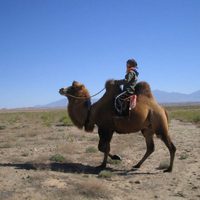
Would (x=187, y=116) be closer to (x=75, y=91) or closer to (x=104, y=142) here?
(x=75, y=91)

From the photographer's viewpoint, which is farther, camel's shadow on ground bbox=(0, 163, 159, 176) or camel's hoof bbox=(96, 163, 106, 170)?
camel's hoof bbox=(96, 163, 106, 170)

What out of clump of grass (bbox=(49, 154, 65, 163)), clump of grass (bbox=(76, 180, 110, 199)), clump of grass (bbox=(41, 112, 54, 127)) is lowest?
clump of grass (bbox=(76, 180, 110, 199))

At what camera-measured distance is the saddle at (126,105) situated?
10.8 meters

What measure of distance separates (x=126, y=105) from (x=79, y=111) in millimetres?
1517

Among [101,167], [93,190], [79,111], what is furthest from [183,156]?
[93,190]

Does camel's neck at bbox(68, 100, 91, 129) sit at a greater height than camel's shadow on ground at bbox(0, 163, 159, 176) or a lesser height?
greater

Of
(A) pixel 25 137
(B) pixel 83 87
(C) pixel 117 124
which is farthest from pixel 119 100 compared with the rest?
(A) pixel 25 137

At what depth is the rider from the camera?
430 inches

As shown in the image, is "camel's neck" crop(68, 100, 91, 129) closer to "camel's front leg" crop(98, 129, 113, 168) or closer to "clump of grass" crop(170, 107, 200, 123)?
"camel's front leg" crop(98, 129, 113, 168)

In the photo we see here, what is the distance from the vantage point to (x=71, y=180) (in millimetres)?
9328

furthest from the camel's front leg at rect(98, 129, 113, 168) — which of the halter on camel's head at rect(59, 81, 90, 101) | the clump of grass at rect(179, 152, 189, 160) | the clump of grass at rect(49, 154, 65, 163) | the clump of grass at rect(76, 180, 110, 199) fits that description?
the clump of grass at rect(179, 152, 189, 160)

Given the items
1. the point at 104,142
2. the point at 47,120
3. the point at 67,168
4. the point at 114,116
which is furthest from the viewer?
the point at 47,120

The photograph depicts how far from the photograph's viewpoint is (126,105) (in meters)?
10.7

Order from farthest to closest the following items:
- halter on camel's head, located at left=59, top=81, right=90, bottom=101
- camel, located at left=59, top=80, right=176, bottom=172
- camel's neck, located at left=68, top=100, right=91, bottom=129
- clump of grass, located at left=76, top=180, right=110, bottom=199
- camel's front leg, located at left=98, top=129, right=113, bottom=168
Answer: halter on camel's head, located at left=59, top=81, right=90, bottom=101
camel's neck, located at left=68, top=100, right=91, bottom=129
camel's front leg, located at left=98, top=129, right=113, bottom=168
camel, located at left=59, top=80, right=176, bottom=172
clump of grass, located at left=76, top=180, right=110, bottom=199
